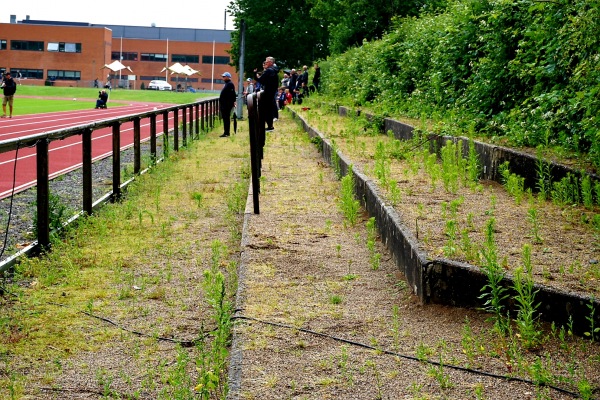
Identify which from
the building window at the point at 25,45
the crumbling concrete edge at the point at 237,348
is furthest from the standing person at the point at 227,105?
the building window at the point at 25,45

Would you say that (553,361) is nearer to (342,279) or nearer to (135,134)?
(342,279)

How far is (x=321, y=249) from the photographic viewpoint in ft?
23.7

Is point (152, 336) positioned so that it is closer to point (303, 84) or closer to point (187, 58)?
point (303, 84)

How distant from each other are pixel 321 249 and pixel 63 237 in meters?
2.72

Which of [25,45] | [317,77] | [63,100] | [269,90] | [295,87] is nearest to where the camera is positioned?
[269,90]

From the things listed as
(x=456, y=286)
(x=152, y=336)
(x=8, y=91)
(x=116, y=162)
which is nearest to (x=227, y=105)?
(x=8, y=91)

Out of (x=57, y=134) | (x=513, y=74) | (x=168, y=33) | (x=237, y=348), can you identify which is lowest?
(x=237, y=348)

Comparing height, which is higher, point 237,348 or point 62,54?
point 62,54

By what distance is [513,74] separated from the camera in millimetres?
11539

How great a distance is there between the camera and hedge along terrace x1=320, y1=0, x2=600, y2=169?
8.07 m

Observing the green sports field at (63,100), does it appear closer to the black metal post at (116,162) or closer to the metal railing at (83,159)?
the metal railing at (83,159)

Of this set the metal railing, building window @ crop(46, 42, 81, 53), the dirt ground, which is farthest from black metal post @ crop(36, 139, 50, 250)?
building window @ crop(46, 42, 81, 53)

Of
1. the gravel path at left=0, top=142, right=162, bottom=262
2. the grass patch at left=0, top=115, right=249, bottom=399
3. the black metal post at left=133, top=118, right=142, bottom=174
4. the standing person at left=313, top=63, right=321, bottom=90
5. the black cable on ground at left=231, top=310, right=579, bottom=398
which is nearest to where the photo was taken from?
the black cable on ground at left=231, top=310, right=579, bottom=398

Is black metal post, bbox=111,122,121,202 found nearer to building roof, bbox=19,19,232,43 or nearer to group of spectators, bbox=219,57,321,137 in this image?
group of spectators, bbox=219,57,321,137
